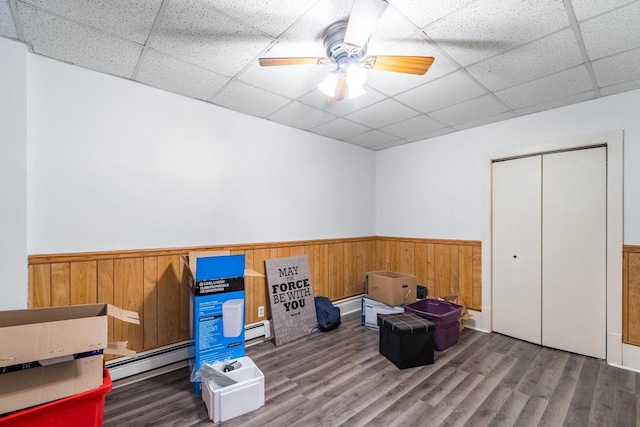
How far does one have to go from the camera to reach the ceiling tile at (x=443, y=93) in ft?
7.92

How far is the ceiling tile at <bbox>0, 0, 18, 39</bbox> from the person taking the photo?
5.31 feet

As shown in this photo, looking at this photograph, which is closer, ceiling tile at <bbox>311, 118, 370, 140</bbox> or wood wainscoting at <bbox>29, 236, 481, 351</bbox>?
wood wainscoting at <bbox>29, 236, 481, 351</bbox>

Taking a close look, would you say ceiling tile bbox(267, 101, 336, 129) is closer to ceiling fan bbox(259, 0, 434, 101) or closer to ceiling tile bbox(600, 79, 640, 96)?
ceiling fan bbox(259, 0, 434, 101)

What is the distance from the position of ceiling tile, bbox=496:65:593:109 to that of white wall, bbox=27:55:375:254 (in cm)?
230

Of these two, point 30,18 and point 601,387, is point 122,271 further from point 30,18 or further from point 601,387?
point 601,387

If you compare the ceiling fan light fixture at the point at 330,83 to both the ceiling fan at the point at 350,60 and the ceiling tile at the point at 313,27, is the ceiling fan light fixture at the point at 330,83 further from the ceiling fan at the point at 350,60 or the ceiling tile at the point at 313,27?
the ceiling tile at the point at 313,27

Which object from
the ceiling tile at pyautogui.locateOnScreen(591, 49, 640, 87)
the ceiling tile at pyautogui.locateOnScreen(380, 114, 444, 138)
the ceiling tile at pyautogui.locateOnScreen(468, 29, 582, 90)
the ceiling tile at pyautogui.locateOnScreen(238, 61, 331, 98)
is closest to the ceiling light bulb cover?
the ceiling tile at pyautogui.locateOnScreen(238, 61, 331, 98)

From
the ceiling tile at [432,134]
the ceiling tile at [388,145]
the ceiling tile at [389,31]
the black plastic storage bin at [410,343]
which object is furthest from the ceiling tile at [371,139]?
the black plastic storage bin at [410,343]

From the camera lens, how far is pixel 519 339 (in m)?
3.25

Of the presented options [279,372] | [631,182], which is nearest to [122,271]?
[279,372]

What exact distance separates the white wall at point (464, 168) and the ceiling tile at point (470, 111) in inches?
15.0

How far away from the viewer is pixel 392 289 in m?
3.49

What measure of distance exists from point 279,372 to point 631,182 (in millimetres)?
3642

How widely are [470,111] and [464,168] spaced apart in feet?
2.78
